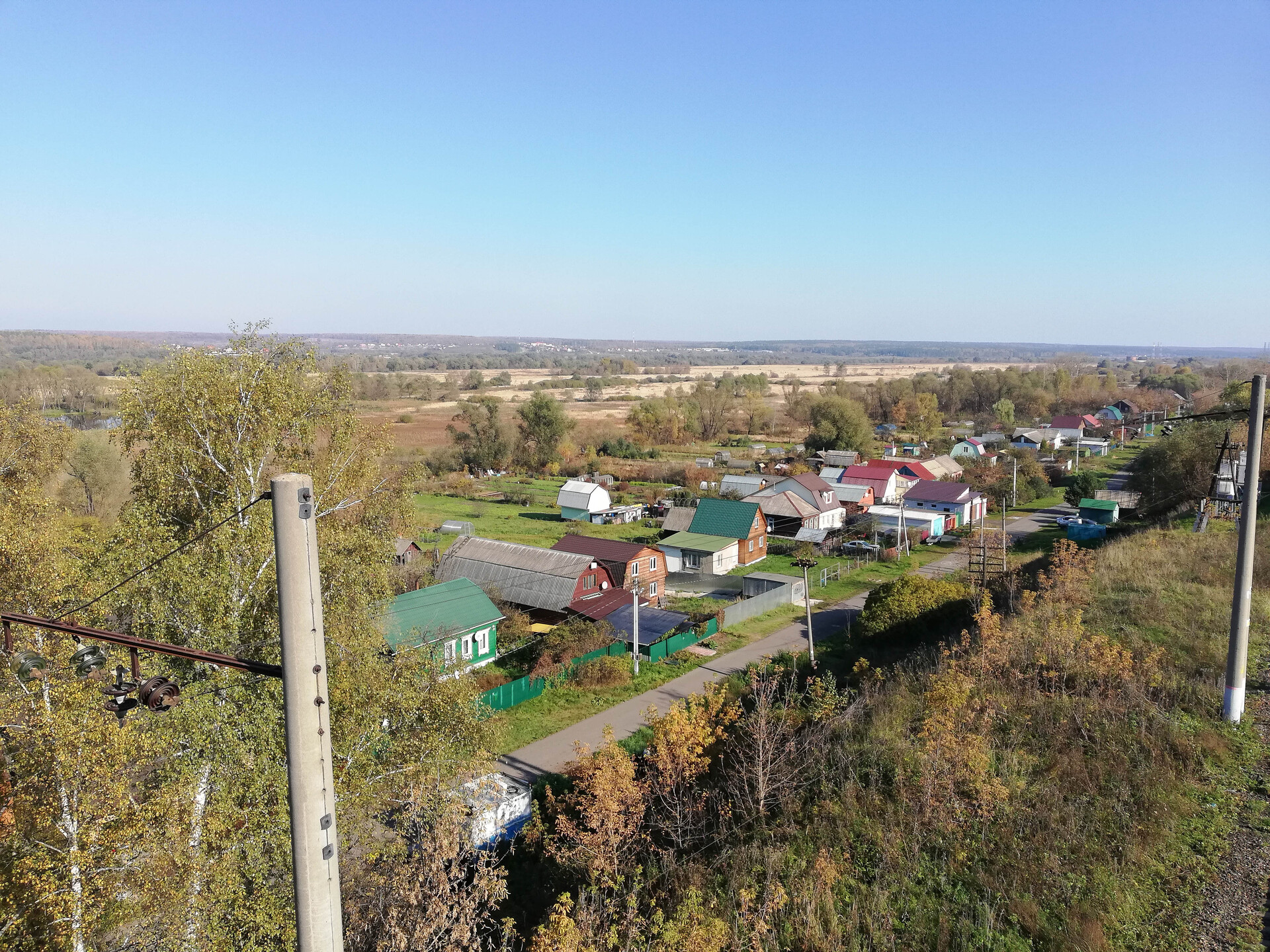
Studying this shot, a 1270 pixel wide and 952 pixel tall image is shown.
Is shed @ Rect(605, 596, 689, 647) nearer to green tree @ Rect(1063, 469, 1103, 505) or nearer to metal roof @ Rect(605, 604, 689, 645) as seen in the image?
metal roof @ Rect(605, 604, 689, 645)

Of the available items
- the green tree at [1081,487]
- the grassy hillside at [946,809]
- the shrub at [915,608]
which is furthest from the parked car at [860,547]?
the grassy hillside at [946,809]

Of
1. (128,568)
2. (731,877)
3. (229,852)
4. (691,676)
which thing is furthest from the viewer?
(691,676)

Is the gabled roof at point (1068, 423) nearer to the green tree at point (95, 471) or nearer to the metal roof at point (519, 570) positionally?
the metal roof at point (519, 570)

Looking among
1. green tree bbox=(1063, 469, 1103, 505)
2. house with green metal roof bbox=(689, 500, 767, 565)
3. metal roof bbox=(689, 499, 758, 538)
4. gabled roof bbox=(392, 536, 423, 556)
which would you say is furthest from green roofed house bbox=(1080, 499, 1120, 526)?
gabled roof bbox=(392, 536, 423, 556)

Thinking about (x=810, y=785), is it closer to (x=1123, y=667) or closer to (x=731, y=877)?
(x=731, y=877)

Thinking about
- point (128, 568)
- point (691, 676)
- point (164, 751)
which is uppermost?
point (128, 568)

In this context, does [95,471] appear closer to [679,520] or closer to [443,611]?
[443,611]

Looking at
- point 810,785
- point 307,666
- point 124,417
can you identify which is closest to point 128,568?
point 124,417
